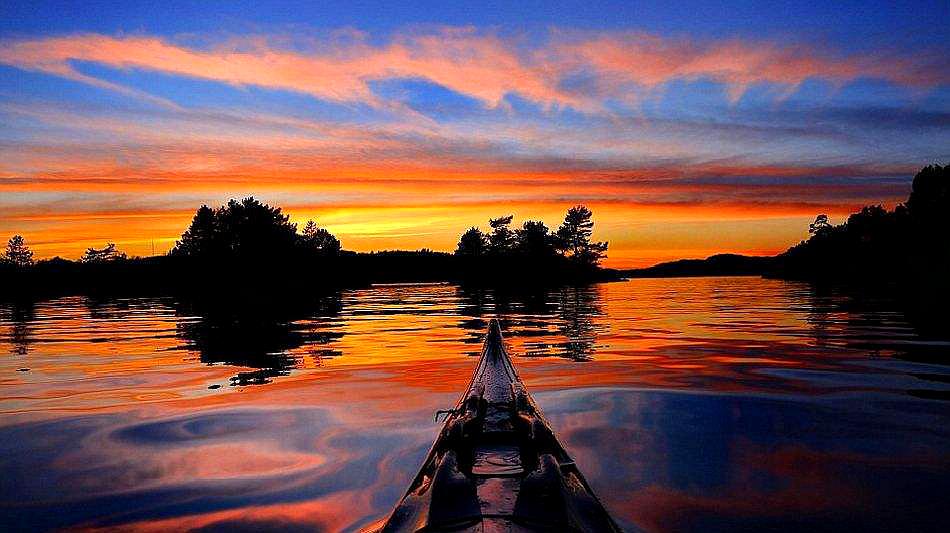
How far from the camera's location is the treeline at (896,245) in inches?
3258

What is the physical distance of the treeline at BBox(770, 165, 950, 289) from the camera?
271ft

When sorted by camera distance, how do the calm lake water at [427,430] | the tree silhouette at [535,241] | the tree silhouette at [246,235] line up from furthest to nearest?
the tree silhouette at [535,241] < the tree silhouette at [246,235] < the calm lake water at [427,430]

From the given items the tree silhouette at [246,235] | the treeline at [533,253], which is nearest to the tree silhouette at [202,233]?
the tree silhouette at [246,235]

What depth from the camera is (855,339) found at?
53.8ft

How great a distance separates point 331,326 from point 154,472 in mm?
17102

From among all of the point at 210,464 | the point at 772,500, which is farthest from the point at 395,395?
the point at 772,500

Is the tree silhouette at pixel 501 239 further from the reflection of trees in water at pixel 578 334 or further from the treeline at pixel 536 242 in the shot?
the reflection of trees in water at pixel 578 334

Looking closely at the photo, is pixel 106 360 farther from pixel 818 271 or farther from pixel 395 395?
pixel 818 271

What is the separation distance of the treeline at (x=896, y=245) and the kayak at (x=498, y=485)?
70687 mm

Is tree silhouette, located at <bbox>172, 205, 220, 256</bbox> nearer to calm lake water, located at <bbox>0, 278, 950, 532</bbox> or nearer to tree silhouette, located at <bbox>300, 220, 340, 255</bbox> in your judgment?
tree silhouette, located at <bbox>300, 220, 340, 255</bbox>

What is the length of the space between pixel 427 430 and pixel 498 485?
418 centimetres

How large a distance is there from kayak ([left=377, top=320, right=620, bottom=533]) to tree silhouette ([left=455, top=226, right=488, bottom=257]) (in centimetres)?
15277

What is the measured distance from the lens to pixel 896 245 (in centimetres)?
9888

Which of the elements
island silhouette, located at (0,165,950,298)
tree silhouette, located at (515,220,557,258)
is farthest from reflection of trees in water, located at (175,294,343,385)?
tree silhouette, located at (515,220,557,258)
